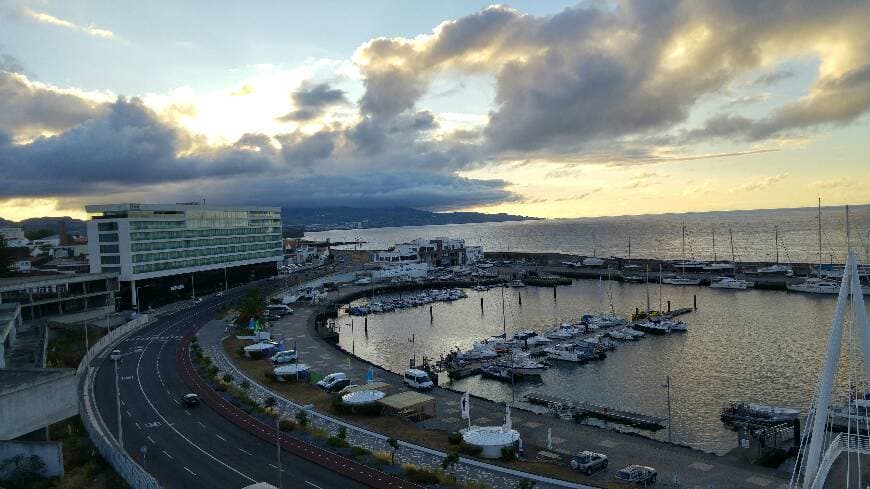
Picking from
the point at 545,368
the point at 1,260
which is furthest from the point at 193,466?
the point at 1,260

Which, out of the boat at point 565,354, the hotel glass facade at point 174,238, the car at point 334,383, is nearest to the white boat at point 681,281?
the boat at point 565,354

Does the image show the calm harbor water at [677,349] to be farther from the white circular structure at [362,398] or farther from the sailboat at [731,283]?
the white circular structure at [362,398]

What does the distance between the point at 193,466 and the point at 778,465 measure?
89.4ft

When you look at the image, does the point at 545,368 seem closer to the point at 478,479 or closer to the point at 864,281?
the point at 478,479

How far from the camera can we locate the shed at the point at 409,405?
112 feet

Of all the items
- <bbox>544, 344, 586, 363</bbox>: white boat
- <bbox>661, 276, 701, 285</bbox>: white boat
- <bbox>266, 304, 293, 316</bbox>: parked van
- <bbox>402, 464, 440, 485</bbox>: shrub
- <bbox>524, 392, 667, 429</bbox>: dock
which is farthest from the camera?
<bbox>661, 276, 701, 285</bbox>: white boat

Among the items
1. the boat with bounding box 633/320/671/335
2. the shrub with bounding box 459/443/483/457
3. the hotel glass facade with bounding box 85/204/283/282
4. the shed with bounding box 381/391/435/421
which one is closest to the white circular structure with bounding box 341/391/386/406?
the shed with bounding box 381/391/435/421

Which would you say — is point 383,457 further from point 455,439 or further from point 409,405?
point 409,405

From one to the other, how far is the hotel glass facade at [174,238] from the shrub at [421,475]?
65137 millimetres

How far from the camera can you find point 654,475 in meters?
25.1

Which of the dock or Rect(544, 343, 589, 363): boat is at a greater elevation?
Rect(544, 343, 589, 363): boat

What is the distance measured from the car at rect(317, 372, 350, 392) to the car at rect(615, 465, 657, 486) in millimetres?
21382

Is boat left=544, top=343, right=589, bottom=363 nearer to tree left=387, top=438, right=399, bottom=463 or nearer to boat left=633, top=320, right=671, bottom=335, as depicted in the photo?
boat left=633, top=320, right=671, bottom=335

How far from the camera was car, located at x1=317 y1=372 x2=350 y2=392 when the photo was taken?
40938 mm
